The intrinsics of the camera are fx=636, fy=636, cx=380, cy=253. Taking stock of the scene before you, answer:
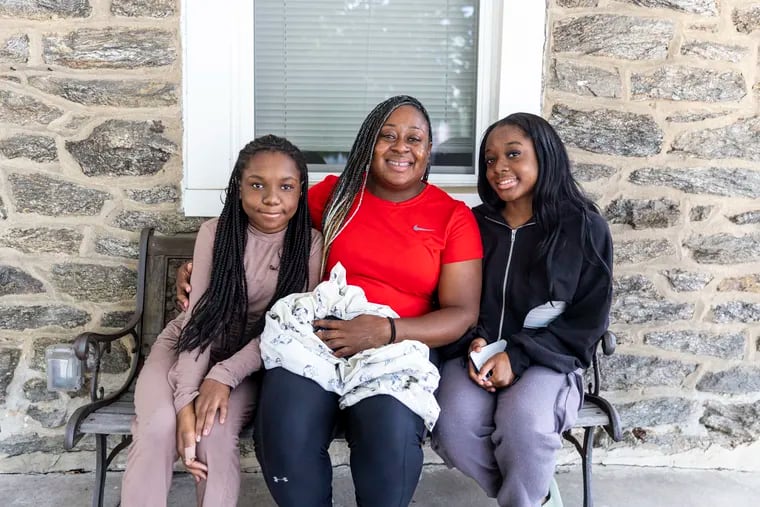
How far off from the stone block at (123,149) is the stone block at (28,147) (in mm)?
83

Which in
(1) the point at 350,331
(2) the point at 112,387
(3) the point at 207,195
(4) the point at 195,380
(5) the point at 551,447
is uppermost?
(3) the point at 207,195

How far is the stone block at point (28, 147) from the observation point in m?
2.60

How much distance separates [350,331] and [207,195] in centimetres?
102

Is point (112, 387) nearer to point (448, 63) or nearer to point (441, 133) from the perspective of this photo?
point (441, 133)

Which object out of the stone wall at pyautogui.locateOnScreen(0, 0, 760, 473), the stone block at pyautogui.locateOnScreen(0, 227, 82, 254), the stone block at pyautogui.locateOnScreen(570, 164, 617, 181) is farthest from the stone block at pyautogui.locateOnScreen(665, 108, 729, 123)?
the stone block at pyautogui.locateOnScreen(0, 227, 82, 254)

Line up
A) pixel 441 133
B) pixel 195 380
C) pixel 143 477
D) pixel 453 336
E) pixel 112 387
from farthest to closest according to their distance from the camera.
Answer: pixel 441 133 → pixel 112 387 → pixel 453 336 → pixel 195 380 → pixel 143 477

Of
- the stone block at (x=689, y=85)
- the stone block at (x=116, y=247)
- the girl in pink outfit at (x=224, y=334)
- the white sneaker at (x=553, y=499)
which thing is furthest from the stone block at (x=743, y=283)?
the stone block at (x=116, y=247)

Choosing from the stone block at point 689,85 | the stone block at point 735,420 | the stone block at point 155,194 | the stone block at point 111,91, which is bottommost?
the stone block at point 735,420

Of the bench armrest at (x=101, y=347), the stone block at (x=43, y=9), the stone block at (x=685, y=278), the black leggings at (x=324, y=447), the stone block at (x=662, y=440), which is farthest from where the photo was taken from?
the stone block at (x=662, y=440)

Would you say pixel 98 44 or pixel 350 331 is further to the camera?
pixel 98 44

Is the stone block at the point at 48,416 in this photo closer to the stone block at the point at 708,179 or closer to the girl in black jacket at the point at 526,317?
the girl in black jacket at the point at 526,317

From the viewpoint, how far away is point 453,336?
7.11ft

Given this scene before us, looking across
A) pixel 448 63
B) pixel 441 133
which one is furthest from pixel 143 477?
pixel 448 63

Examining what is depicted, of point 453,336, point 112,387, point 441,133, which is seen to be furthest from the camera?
point 441,133
